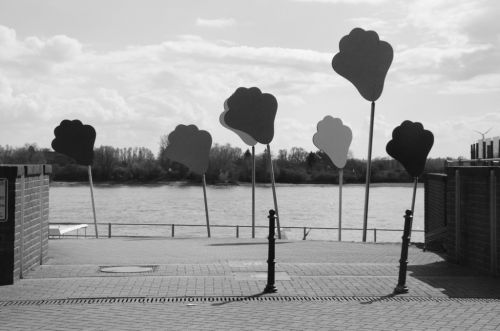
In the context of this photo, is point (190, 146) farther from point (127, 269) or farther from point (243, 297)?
point (243, 297)

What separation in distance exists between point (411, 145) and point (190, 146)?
844 cm

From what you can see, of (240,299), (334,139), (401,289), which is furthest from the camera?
(334,139)

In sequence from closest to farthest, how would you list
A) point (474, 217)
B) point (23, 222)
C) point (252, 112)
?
point (23, 222)
point (474, 217)
point (252, 112)

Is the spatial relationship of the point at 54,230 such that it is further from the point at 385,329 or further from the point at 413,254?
the point at 385,329

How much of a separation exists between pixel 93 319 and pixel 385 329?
3.13 meters

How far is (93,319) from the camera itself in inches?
314

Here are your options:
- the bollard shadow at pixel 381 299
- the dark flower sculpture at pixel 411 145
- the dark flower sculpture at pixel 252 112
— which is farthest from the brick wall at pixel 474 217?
the dark flower sculpture at pixel 252 112

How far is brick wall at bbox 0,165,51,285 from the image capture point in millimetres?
10133

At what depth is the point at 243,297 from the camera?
9.35 m

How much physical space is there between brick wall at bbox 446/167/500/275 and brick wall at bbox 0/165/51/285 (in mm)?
7146

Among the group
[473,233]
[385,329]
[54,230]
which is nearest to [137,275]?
[385,329]

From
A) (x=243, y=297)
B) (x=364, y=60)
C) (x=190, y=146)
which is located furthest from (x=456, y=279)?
(x=190, y=146)

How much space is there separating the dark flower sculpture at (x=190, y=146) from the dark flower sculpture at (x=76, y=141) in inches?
109

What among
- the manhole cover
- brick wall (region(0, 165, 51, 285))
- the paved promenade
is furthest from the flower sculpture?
→ the manhole cover
